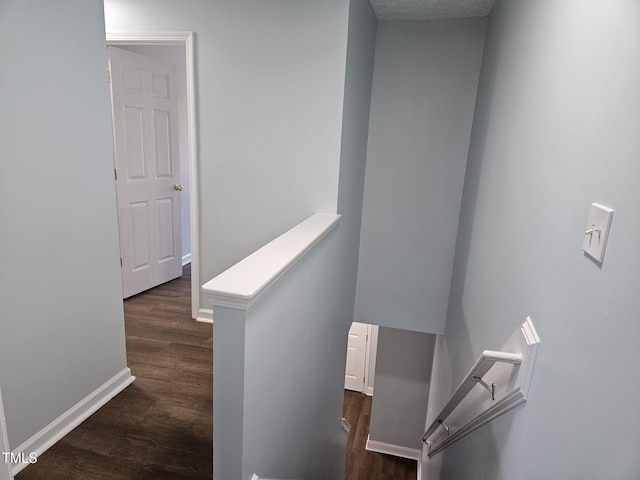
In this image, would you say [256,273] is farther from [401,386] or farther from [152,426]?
[401,386]

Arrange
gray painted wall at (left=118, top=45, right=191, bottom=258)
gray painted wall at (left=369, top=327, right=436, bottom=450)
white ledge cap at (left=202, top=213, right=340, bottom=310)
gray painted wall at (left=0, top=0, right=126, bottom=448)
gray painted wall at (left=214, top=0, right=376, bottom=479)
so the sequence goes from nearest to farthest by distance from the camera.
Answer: white ledge cap at (left=202, top=213, right=340, bottom=310) → gray painted wall at (left=214, top=0, right=376, bottom=479) → gray painted wall at (left=0, top=0, right=126, bottom=448) → gray painted wall at (left=118, top=45, right=191, bottom=258) → gray painted wall at (left=369, top=327, right=436, bottom=450)

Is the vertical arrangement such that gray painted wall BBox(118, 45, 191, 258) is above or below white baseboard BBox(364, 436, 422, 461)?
above

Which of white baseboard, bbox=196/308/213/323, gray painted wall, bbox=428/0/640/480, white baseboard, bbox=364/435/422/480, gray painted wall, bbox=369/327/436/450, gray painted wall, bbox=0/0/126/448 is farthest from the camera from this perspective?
white baseboard, bbox=364/435/422/480

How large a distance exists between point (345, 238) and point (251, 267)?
1.59 metres

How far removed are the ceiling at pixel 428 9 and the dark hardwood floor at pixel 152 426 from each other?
2.63m

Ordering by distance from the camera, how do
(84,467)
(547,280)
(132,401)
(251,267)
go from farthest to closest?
(132,401) < (84,467) < (251,267) < (547,280)

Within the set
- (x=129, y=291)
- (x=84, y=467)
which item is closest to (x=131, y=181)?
(x=129, y=291)

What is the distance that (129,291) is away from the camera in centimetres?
336

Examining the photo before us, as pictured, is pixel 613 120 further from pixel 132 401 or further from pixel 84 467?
pixel 132 401

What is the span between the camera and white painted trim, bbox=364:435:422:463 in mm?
5137

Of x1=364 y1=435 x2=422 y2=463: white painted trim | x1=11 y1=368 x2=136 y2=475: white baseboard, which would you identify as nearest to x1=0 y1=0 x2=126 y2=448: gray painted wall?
x1=11 y1=368 x2=136 y2=475: white baseboard

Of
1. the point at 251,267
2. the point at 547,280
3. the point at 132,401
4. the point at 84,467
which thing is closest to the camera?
the point at 547,280

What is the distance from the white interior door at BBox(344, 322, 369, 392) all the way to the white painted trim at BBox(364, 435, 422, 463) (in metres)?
0.94

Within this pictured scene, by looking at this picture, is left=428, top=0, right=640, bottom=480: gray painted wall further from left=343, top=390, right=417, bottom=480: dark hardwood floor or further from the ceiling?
left=343, top=390, right=417, bottom=480: dark hardwood floor
